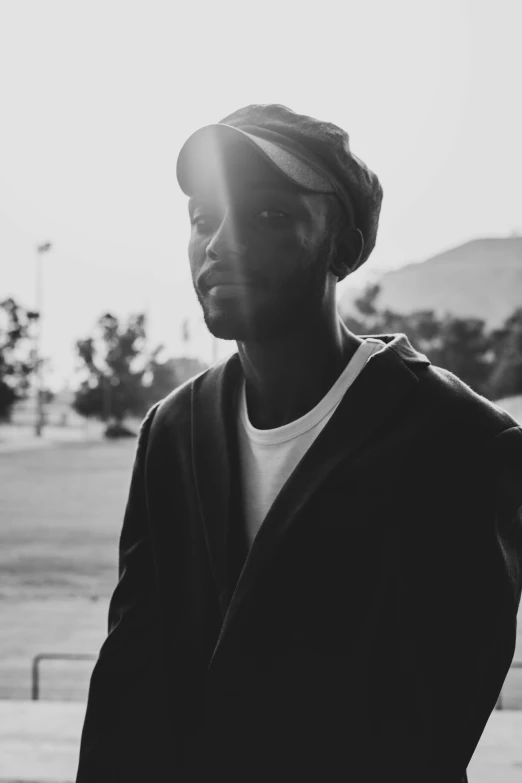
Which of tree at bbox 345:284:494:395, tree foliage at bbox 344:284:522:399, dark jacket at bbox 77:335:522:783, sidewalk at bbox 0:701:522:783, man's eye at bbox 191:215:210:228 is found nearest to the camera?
dark jacket at bbox 77:335:522:783

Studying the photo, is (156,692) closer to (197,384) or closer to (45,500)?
(197,384)

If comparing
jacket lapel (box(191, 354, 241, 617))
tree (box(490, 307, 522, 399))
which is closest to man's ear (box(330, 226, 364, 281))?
jacket lapel (box(191, 354, 241, 617))

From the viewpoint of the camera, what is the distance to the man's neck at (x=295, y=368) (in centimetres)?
133

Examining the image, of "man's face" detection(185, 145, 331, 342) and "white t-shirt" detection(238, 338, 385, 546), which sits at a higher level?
"man's face" detection(185, 145, 331, 342)

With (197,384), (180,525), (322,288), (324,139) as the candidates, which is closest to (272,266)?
(322,288)

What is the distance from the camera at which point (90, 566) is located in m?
14.0

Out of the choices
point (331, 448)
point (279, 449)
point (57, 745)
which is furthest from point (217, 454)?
point (57, 745)

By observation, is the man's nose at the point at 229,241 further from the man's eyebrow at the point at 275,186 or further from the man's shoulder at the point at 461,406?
the man's shoulder at the point at 461,406

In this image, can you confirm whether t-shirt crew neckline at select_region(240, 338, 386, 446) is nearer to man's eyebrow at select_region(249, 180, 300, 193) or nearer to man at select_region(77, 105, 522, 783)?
man at select_region(77, 105, 522, 783)

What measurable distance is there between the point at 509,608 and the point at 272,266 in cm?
59

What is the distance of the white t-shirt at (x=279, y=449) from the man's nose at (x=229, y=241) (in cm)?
26

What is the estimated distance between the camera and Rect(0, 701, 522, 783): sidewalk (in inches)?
155

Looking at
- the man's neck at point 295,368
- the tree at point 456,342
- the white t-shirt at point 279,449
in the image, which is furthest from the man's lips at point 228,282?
the tree at point 456,342

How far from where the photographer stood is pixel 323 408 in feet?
4.34
